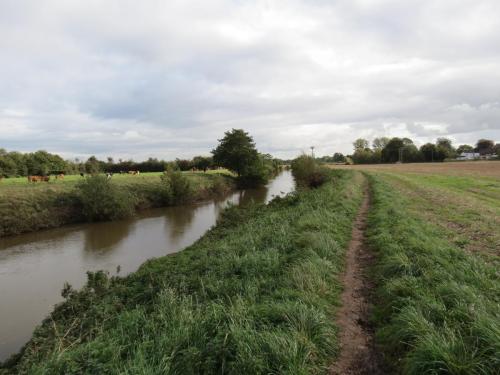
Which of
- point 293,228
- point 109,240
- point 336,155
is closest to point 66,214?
point 109,240

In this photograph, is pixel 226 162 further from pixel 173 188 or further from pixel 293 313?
pixel 293 313

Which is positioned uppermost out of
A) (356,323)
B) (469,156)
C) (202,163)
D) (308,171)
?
(202,163)

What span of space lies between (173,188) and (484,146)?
140240 millimetres

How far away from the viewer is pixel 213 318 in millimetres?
4469

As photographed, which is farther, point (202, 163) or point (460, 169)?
point (202, 163)

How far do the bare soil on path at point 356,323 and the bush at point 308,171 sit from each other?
31.3m

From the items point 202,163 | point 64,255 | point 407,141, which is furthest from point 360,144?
point 64,255

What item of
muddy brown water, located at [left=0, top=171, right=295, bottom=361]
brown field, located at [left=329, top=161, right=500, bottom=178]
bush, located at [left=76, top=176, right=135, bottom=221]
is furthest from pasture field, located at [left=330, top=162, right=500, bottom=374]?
brown field, located at [left=329, top=161, right=500, bottom=178]

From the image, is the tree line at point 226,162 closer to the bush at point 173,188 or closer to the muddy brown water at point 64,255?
Result: the bush at point 173,188

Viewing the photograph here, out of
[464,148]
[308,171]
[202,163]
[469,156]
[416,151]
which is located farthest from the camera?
[464,148]

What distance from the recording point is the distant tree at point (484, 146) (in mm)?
120069

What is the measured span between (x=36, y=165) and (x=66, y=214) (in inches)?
1687

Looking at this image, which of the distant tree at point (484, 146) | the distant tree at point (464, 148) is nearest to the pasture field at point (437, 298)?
the distant tree at point (484, 146)

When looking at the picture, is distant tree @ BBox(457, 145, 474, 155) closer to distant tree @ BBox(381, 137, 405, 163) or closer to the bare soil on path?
distant tree @ BBox(381, 137, 405, 163)
